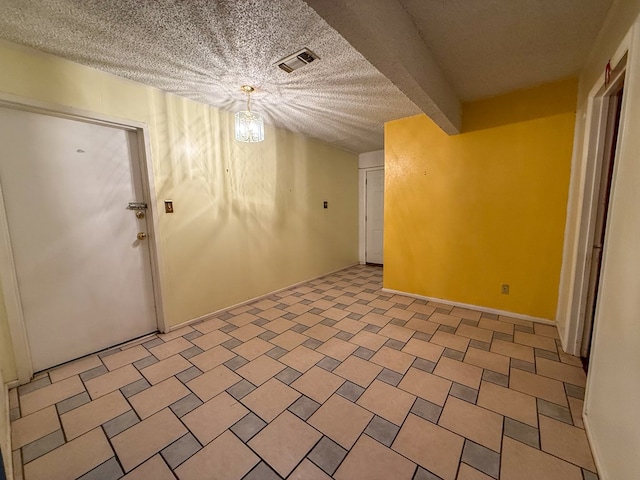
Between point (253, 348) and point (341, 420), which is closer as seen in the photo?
point (341, 420)

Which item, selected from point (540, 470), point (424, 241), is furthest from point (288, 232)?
point (540, 470)

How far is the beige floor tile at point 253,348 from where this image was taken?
81.7 inches


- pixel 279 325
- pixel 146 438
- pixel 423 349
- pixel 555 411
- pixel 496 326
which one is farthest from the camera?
pixel 279 325

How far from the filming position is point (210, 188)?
8.98 feet

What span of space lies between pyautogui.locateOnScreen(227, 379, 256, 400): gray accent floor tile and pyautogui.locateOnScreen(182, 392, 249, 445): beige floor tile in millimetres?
35

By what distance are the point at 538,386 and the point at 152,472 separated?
7.40 feet

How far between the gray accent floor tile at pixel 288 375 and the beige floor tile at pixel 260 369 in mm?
41

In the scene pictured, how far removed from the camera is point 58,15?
1.40m

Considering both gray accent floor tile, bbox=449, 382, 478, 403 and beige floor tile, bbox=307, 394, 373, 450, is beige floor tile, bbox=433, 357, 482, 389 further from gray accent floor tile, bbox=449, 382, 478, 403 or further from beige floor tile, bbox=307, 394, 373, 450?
beige floor tile, bbox=307, 394, 373, 450

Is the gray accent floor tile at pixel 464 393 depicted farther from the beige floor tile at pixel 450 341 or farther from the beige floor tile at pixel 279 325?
the beige floor tile at pixel 279 325

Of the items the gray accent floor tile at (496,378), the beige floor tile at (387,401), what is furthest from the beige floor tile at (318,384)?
the gray accent floor tile at (496,378)

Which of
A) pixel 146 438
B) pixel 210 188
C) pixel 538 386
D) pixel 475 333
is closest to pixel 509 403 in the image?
pixel 538 386

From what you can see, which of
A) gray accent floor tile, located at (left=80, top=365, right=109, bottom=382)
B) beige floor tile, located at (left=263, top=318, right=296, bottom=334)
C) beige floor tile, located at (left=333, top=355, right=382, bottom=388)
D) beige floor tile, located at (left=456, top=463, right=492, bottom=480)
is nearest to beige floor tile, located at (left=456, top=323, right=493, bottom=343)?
beige floor tile, located at (left=333, top=355, right=382, bottom=388)

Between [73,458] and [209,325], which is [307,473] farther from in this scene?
[209,325]
